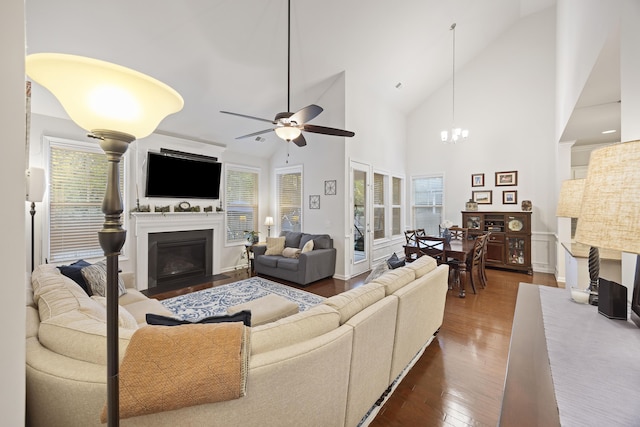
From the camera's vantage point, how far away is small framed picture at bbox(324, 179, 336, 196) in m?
5.11

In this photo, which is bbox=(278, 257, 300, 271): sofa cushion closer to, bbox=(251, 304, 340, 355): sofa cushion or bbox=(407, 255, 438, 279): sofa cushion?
bbox=(407, 255, 438, 279): sofa cushion

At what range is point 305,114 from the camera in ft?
9.18

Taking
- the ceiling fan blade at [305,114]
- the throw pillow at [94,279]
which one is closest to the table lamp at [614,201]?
the ceiling fan blade at [305,114]

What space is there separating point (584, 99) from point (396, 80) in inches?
140

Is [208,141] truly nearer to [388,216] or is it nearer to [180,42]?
[180,42]

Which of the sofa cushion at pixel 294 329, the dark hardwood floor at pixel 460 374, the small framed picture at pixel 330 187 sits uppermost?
the small framed picture at pixel 330 187

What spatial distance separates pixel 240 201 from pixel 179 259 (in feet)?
5.88

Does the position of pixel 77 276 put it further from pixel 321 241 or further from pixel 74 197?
pixel 321 241

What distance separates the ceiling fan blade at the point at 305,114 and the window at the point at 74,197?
2927 mm

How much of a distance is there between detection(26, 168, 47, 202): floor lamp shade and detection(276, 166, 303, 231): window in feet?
12.9

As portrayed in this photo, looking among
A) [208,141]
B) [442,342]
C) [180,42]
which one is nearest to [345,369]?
[442,342]

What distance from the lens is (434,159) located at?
6.78 m

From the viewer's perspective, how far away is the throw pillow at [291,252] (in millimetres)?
5027

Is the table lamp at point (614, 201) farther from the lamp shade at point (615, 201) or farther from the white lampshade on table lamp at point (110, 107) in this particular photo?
the white lampshade on table lamp at point (110, 107)
